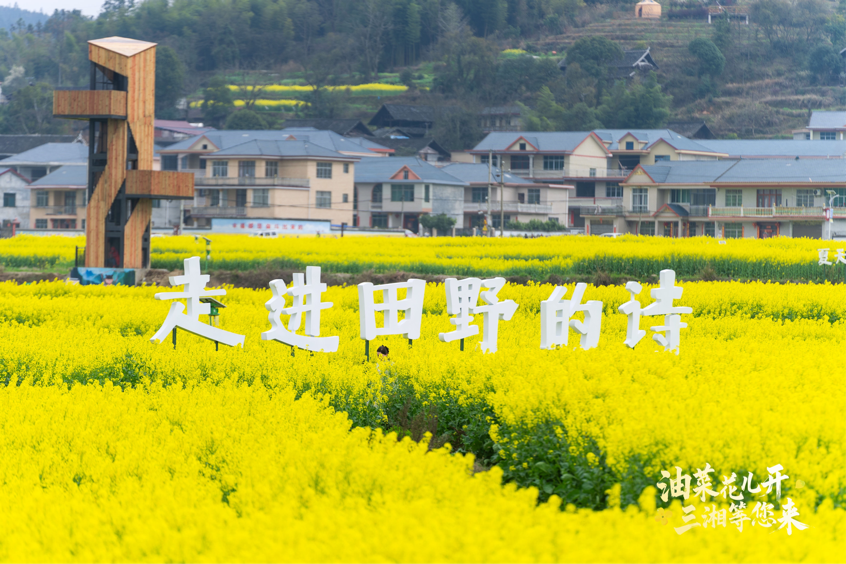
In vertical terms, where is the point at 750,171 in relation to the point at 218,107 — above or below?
below

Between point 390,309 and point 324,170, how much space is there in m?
53.4

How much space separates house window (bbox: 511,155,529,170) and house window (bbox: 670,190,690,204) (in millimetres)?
16221

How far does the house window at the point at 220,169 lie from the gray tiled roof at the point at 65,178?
8.78m

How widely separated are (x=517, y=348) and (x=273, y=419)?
4115 millimetres

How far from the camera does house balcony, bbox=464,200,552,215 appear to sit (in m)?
68.1

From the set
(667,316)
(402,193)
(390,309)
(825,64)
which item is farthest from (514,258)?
(825,64)

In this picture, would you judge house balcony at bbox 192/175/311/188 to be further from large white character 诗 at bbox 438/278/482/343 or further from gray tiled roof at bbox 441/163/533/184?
large white character 诗 at bbox 438/278/482/343

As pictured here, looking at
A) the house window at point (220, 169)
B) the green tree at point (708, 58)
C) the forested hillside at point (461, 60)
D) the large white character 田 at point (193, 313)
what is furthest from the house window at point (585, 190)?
the large white character 田 at point (193, 313)

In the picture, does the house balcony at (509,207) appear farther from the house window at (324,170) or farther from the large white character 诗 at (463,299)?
the large white character 诗 at (463,299)

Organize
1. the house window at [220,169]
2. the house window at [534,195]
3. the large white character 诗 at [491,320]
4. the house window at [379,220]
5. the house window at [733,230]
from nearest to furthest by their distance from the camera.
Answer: the large white character 诗 at [491,320]
the house window at [733,230]
the house window at [220,169]
the house window at [379,220]
the house window at [534,195]

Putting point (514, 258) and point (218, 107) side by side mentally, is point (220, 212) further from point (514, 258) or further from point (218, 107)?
point (218, 107)

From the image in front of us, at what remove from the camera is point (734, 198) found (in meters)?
56.8

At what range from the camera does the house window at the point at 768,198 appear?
5475 centimetres

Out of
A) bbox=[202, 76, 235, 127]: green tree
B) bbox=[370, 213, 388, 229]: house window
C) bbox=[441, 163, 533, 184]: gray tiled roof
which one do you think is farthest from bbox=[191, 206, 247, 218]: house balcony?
bbox=[202, 76, 235, 127]: green tree
